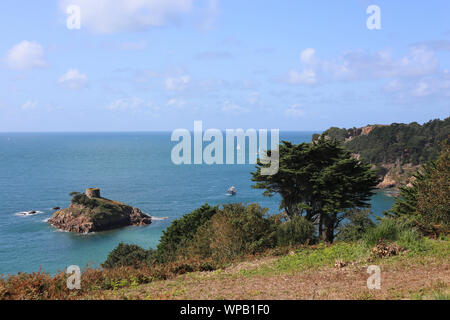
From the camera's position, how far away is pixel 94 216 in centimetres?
6188

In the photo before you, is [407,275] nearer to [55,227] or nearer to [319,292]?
[319,292]

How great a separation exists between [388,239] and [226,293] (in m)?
8.40

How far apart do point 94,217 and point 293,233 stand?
49709mm

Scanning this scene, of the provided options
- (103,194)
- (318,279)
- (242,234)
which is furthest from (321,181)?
(103,194)

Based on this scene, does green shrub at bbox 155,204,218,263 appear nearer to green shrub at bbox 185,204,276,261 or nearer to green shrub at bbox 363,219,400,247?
green shrub at bbox 185,204,276,261

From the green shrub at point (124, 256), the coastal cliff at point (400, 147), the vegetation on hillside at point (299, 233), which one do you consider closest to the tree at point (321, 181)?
the vegetation on hillside at point (299, 233)

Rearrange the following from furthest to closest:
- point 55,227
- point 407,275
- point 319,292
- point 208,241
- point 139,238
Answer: point 55,227, point 139,238, point 208,241, point 407,275, point 319,292

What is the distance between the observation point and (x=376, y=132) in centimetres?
12306

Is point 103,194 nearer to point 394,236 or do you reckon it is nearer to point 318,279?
point 394,236

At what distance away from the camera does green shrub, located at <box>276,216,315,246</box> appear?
62.6 ft

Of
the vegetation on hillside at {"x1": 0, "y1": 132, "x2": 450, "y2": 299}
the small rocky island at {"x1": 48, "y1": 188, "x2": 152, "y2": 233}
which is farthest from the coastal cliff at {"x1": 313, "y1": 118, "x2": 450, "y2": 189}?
the vegetation on hillside at {"x1": 0, "y1": 132, "x2": 450, "y2": 299}

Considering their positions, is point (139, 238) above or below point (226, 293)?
below

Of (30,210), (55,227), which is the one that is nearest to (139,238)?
(55,227)

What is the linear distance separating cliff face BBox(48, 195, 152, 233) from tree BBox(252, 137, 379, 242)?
138 feet
